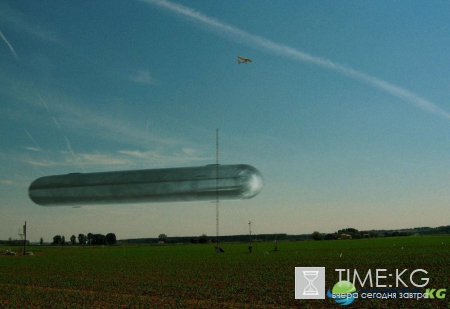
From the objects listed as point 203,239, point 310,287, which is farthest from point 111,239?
point 310,287

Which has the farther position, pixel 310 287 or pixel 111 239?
pixel 111 239

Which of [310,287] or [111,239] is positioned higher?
[310,287]

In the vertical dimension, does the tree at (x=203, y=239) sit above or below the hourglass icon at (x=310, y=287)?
below

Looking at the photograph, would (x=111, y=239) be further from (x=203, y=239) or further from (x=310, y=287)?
(x=310, y=287)

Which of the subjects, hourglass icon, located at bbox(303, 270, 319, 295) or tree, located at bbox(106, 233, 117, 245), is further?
tree, located at bbox(106, 233, 117, 245)

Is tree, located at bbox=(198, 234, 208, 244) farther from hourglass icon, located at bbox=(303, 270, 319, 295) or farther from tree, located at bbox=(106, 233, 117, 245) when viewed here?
hourglass icon, located at bbox=(303, 270, 319, 295)

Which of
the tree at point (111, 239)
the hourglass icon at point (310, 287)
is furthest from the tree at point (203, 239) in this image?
the hourglass icon at point (310, 287)

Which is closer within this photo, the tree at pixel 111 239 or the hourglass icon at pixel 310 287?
the hourglass icon at pixel 310 287

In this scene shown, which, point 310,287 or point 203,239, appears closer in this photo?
point 310,287

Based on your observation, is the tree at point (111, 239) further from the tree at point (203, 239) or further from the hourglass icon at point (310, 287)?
the hourglass icon at point (310, 287)

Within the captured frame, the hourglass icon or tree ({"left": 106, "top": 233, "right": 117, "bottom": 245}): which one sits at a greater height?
the hourglass icon

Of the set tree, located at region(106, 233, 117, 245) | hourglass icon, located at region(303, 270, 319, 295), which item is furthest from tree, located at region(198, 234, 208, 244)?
hourglass icon, located at region(303, 270, 319, 295)

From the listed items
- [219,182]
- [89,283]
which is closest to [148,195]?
[219,182]

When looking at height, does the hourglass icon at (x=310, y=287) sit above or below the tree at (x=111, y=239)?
above
